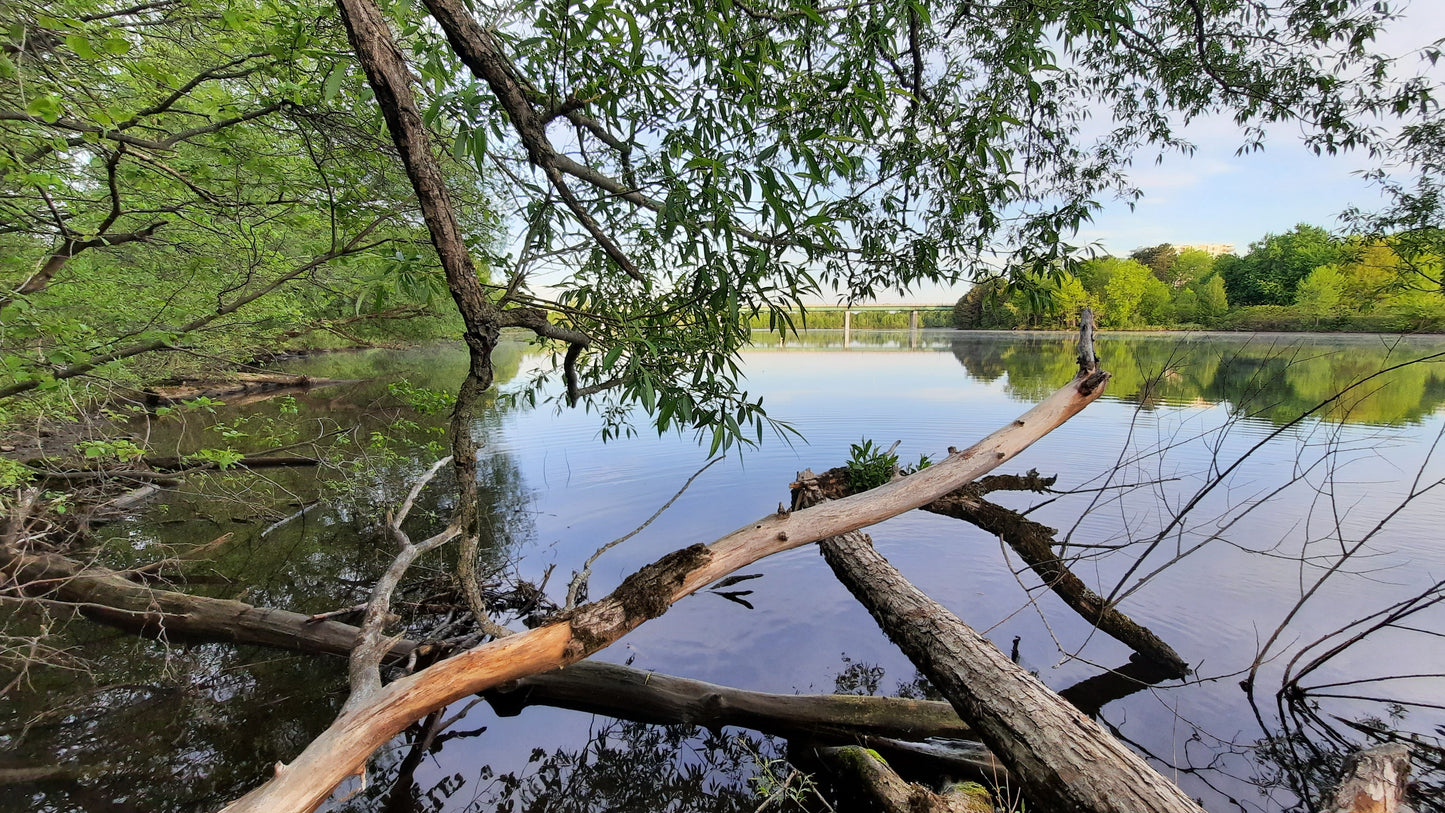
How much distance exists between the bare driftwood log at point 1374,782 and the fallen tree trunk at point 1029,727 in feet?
1.37

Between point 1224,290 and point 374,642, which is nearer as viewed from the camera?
point 374,642

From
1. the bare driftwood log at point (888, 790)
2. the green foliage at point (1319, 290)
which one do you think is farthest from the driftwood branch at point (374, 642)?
the green foliage at point (1319, 290)

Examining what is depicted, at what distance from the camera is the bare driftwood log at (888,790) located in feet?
6.97

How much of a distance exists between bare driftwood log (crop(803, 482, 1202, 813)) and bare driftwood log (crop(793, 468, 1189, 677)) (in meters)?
0.96

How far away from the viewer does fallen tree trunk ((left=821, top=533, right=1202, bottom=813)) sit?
1.81 meters

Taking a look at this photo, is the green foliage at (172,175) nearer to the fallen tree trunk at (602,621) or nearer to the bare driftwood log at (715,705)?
the fallen tree trunk at (602,621)

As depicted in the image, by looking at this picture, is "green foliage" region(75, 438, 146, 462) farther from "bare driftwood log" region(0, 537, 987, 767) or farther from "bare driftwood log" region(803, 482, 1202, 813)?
"bare driftwood log" region(803, 482, 1202, 813)

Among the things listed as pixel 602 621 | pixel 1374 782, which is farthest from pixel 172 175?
pixel 1374 782

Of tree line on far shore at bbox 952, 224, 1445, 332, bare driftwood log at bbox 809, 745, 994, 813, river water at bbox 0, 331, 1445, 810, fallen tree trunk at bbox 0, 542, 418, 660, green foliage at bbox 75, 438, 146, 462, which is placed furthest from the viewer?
tree line on far shore at bbox 952, 224, 1445, 332

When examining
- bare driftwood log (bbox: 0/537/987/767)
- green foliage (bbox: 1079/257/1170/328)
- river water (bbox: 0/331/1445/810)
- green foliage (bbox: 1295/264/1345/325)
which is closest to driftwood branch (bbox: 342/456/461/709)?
bare driftwood log (bbox: 0/537/987/767)

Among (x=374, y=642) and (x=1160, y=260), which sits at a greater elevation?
(x=1160, y=260)

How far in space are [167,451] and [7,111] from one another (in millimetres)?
8447

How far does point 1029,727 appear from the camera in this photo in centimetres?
211

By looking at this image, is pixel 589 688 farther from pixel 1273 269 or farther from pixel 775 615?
pixel 1273 269
